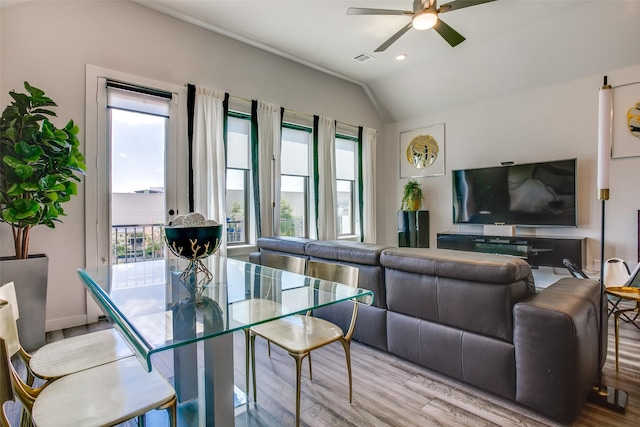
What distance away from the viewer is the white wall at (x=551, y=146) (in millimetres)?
4020

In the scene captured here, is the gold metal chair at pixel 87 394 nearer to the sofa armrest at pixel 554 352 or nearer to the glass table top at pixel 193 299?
the glass table top at pixel 193 299

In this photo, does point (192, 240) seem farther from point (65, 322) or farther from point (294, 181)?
point (294, 181)

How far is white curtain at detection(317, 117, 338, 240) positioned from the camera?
17.4 ft

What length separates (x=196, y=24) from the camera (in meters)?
3.96

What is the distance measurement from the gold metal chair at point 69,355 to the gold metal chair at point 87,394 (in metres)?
0.09

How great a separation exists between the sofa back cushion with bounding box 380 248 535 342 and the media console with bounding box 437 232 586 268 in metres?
2.83

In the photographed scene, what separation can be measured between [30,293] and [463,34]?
215 inches

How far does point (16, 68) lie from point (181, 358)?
3.05 meters

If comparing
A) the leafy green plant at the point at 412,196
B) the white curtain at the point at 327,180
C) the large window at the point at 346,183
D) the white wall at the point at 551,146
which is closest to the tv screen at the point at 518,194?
the white wall at the point at 551,146

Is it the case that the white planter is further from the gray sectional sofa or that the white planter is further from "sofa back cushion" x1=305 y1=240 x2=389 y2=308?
the gray sectional sofa

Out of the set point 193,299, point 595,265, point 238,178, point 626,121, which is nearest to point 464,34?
point 626,121

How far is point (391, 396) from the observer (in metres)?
1.97

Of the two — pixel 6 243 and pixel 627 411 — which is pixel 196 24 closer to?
pixel 6 243

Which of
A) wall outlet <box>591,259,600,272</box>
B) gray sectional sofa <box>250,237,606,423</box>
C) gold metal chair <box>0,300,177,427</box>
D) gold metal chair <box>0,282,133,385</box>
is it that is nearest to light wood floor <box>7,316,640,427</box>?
gray sectional sofa <box>250,237,606,423</box>
